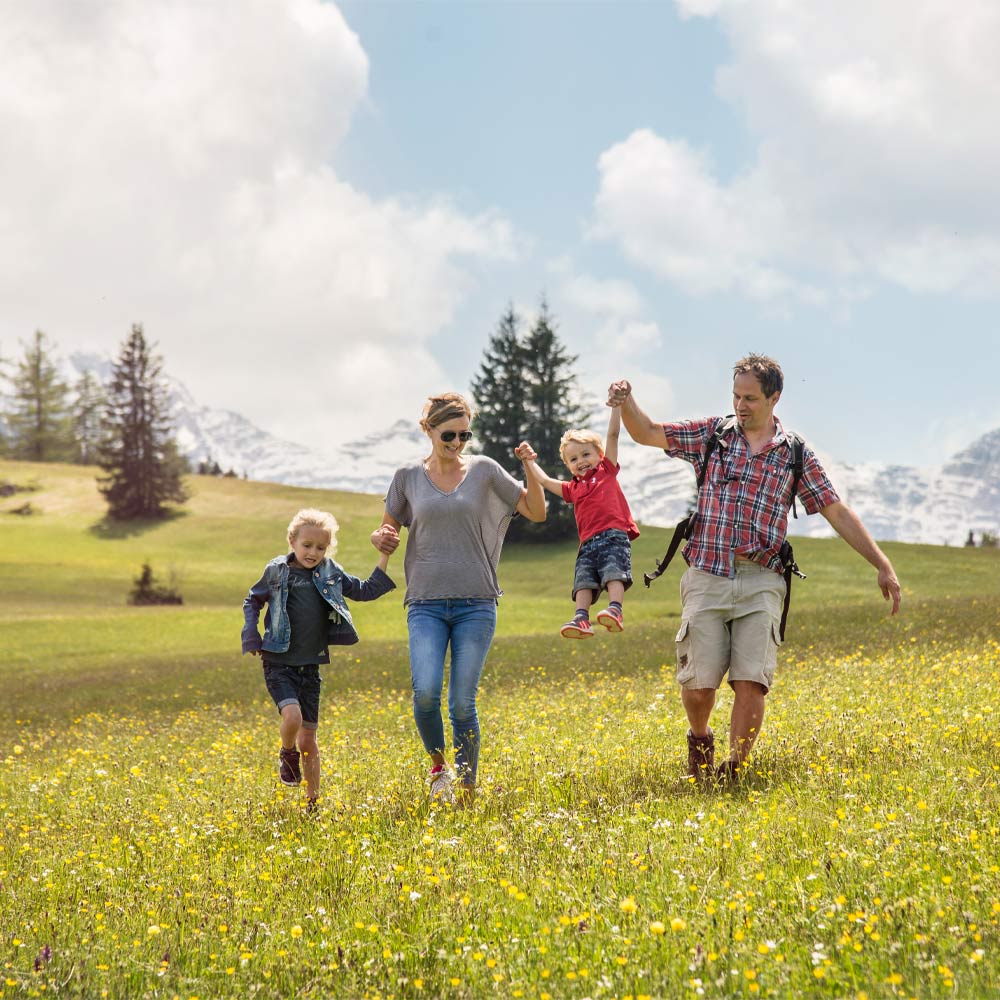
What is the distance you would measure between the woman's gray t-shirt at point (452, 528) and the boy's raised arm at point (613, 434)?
86 centimetres

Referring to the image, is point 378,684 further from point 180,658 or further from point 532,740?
point 180,658

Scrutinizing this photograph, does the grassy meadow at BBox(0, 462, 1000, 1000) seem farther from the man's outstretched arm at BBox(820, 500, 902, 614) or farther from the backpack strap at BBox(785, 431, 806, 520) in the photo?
the backpack strap at BBox(785, 431, 806, 520)

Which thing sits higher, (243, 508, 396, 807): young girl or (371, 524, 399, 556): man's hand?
(371, 524, 399, 556): man's hand

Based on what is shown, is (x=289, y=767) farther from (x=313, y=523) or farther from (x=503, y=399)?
(x=503, y=399)

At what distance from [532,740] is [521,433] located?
55372 millimetres

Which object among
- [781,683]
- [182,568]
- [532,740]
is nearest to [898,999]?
[532,740]

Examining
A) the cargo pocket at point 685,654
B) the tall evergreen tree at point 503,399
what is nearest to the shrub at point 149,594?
the tall evergreen tree at point 503,399

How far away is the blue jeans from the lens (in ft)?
25.2

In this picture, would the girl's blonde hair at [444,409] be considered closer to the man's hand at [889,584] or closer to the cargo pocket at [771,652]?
the cargo pocket at [771,652]

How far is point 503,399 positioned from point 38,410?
2977 inches

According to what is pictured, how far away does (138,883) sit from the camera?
6.36m

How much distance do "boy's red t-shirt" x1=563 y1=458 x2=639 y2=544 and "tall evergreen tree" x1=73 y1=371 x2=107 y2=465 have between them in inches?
4365

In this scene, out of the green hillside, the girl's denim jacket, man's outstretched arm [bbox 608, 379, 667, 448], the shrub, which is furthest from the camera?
the shrub

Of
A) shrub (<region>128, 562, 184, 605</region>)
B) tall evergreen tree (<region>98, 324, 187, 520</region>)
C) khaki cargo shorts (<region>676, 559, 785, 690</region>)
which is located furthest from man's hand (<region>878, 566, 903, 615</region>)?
tall evergreen tree (<region>98, 324, 187, 520</region>)
